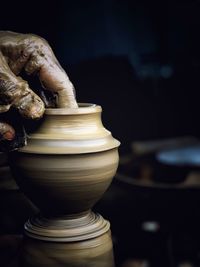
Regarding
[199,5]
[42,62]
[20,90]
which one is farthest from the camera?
[199,5]

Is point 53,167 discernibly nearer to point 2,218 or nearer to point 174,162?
point 2,218

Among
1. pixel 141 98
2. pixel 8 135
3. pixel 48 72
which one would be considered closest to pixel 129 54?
pixel 141 98

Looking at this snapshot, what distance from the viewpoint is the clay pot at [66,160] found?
75.6 inches

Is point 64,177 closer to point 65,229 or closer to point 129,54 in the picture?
point 65,229

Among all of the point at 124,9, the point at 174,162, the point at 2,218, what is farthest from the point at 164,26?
the point at 2,218

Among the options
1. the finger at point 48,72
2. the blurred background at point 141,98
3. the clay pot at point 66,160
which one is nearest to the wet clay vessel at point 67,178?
the clay pot at point 66,160

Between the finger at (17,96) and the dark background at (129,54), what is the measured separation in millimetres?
1913

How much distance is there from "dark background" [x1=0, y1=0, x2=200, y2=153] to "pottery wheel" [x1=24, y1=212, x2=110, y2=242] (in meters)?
2.03

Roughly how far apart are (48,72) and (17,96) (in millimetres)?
236

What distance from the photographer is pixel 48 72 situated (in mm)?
2078

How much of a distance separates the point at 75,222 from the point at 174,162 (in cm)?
186

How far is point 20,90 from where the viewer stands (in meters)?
1.92

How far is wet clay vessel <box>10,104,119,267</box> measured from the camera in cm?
193

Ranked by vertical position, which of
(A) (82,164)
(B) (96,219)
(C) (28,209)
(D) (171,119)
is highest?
(A) (82,164)
